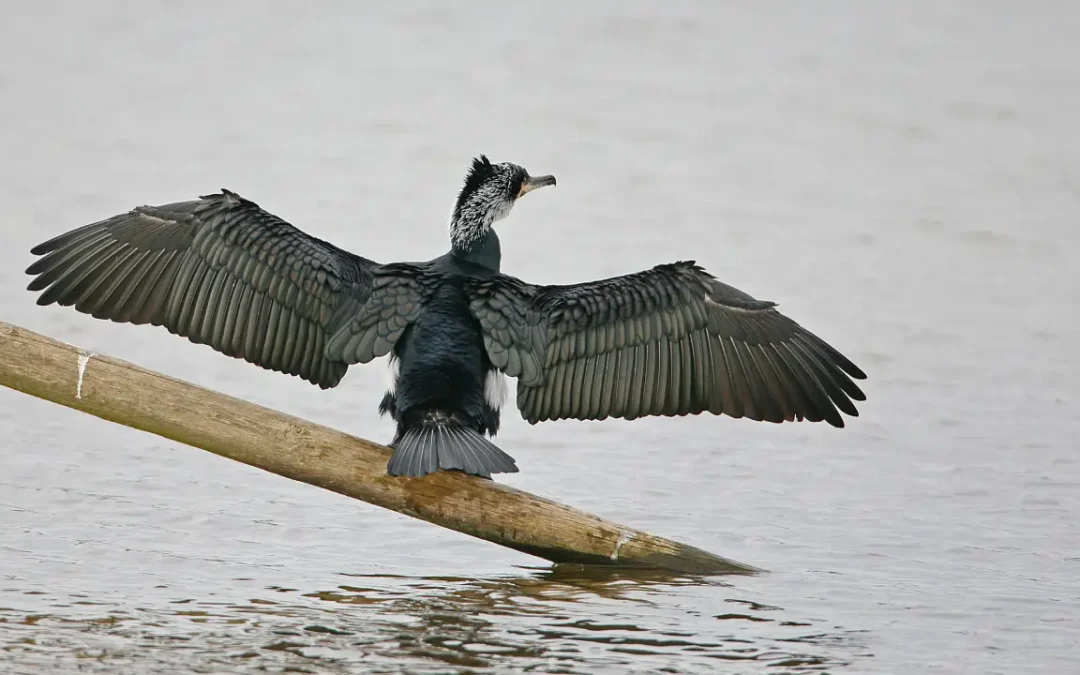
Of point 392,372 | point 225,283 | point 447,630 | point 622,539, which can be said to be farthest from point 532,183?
point 447,630

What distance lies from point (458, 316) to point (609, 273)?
5120 mm

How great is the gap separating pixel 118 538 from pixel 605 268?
526 cm

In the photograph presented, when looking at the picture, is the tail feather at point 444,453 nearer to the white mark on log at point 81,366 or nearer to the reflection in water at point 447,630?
the reflection in water at point 447,630

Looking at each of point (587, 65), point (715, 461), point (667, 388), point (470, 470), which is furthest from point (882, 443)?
point (587, 65)

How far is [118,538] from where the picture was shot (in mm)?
7289

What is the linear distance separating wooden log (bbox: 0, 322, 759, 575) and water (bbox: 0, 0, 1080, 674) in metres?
0.35

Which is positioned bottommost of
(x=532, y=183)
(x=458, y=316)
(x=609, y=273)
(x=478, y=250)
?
(x=458, y=316)

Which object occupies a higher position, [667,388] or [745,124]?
[745,124]

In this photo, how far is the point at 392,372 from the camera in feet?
21.9

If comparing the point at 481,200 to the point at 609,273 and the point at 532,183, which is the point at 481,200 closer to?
the point at 532,183

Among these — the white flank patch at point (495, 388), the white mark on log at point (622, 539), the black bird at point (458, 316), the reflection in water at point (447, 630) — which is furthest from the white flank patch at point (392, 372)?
the white mark on log at point (622, 539)

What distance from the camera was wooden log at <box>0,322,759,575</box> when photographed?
6.04 meters

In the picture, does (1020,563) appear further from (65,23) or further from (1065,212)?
(65,23)

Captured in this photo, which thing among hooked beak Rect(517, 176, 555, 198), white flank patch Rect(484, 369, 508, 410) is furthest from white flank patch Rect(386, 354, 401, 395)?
hooked beak Rect(517, 176, 555, 198)
